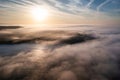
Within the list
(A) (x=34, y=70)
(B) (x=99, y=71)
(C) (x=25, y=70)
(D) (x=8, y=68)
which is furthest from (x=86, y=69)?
(D) (x=8, y=68)

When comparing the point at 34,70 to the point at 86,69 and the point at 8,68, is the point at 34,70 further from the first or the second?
the point at 86,69

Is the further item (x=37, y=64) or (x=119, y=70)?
(x=37, y=64)

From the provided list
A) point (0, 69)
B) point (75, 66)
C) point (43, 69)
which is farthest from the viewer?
point (75, 66)

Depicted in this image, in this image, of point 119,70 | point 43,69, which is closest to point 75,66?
point 43,69

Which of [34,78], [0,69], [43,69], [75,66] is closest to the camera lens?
[34,78]

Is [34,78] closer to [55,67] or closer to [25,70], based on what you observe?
[25,70]

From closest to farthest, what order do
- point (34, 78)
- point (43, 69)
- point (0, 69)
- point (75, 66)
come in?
point (34, 78)
point (0, 69)
point (43, 69)
point (75, 66)

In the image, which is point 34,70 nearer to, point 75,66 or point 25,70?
point 25,70

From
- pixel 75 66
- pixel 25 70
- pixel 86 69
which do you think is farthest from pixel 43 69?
pixel 86 69

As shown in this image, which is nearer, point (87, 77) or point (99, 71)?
point (87, 77)
